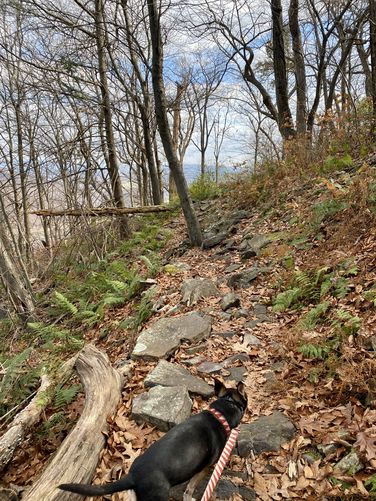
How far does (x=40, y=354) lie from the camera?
6117 mm

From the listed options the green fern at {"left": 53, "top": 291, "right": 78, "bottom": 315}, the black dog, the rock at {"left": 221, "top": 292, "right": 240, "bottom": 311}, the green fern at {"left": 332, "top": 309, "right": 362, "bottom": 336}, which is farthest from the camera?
the green fern at {"left": 53, "top": 291, "right": 78, "bottom": 315}

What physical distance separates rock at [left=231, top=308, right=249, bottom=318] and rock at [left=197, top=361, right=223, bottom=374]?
1103mm

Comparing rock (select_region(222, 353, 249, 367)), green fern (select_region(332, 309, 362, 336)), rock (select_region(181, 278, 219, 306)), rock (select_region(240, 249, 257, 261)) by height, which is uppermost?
rock (select_region(240, 249, 257, 261))

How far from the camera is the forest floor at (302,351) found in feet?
8.79

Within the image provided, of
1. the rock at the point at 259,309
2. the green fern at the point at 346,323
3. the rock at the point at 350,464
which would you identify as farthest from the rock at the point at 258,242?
the rock at the point at 350,464

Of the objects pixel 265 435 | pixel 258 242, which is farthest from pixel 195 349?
pixel 258 242

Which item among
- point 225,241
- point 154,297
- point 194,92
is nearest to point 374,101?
point 225,241

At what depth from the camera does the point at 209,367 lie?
4102 millimetres

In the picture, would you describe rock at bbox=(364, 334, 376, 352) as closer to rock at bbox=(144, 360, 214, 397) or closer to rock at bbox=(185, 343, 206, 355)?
rock at bbox=(144, 360, 214, 397)

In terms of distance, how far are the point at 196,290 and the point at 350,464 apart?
3693 mm

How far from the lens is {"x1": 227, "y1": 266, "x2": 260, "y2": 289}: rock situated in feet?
19.6

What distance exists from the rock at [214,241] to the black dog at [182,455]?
534 cm

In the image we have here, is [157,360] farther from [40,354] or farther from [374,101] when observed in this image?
[374,101]

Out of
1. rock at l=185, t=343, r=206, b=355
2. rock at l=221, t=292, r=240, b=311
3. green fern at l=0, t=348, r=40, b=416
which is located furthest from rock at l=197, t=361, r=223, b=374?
green fern at l=0, t=348, r=40, b=416
